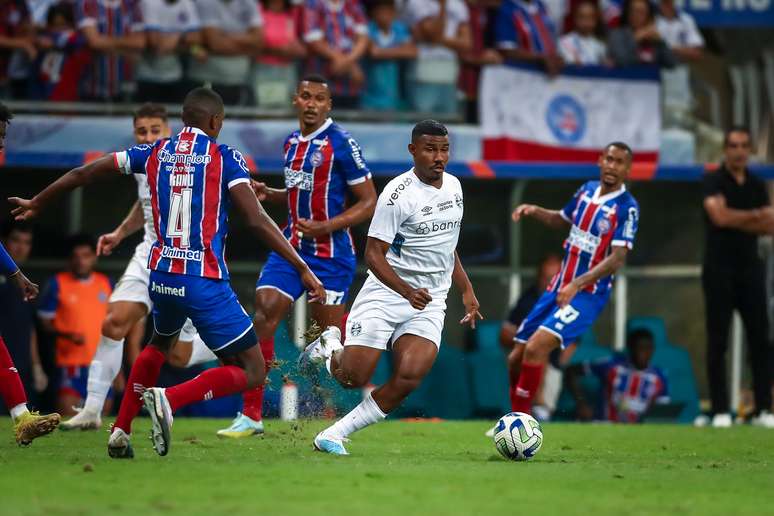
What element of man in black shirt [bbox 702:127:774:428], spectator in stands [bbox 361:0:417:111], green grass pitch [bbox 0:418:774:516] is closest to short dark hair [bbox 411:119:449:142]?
green grass pitch [bbox 0:418:774:516]

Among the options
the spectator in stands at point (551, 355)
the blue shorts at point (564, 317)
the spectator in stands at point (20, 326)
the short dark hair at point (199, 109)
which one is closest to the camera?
the short dark hair at point (199, 109)

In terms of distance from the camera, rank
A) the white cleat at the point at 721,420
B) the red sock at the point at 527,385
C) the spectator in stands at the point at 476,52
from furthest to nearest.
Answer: the spectator in stands at the point at 476,52 < the white cleat at the point at 721,420 < the red sock at the point at 527,385

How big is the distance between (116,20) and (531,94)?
4700 mm

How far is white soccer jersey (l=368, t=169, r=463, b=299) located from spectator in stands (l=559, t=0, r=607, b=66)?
810 centimetres

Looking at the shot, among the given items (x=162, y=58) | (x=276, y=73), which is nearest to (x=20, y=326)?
(x=162, y=58)

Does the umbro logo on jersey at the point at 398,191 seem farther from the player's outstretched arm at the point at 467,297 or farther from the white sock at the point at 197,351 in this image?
the white sock at the point at 197,351

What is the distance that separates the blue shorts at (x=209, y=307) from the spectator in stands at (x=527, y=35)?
8.92 metres

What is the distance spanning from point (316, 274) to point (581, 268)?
8.15 ft

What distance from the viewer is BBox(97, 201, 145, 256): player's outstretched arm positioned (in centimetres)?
1127

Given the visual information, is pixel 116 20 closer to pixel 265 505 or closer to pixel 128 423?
pixel 128 423

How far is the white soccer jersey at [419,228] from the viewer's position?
944 cm

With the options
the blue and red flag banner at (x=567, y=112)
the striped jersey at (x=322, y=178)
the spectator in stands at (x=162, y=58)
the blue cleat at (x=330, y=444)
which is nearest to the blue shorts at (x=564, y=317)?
the striped jersey at (x=322, y=178)

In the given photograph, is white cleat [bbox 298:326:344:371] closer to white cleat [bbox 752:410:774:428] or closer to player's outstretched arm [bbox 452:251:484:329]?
player's outstretched arm [bbox 452:251:484:329]

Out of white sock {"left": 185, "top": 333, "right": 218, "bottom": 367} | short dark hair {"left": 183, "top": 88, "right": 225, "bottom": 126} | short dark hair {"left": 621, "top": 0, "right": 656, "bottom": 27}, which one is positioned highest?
short dark hair {"left": 621, "top": 0, "right": 656, "bottom": 27}
